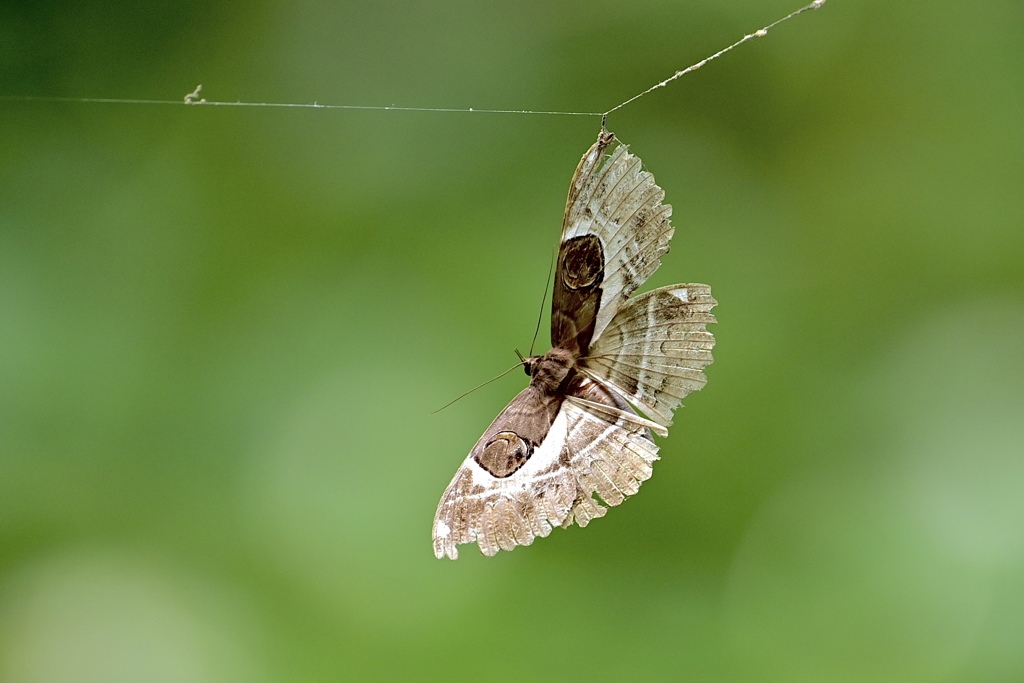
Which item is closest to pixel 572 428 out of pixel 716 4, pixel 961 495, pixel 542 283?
pixel 542 283

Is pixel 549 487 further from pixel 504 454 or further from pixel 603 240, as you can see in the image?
pixel 603 240

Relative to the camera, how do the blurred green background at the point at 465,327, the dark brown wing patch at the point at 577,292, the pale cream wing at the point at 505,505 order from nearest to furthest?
the pale cream wing at the point at 505,505 → the dark brown wing patch at the point at 577,292 → the blurred green background at the point at 465,327

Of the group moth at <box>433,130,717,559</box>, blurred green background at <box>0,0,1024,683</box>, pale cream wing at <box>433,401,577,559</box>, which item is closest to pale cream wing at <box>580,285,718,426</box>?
moth at <box>433,130,717,559</box>

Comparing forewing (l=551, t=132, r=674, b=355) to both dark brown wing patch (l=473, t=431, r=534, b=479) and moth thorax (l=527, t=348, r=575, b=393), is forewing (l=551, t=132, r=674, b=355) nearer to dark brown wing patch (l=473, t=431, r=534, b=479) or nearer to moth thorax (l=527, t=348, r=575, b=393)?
moth thorax (l=527, t=348, r=575, b=393)

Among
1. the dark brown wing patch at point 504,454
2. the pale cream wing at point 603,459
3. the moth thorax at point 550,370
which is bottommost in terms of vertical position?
the pale cream wing at point 603,459

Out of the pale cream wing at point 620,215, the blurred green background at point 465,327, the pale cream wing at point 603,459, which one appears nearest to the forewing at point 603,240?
the pale cream wing at point 620,215

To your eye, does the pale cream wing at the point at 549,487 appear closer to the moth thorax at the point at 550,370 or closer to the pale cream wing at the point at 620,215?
the moth thorax at the point at 550,370
